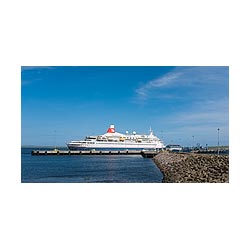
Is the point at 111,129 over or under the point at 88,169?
over

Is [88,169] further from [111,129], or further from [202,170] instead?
[202,170]

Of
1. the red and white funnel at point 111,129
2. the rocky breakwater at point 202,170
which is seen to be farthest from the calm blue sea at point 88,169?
the red and white funnel at point 111,129

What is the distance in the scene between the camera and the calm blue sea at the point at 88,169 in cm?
946

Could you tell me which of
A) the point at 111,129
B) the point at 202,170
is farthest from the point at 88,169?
the point at 202,170

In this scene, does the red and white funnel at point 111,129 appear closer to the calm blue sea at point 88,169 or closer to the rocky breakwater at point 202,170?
the calm blue sea at point 88,169

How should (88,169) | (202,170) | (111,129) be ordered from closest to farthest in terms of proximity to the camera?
(111,129), (202,170), (88,169)

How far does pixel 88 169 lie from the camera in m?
11.8

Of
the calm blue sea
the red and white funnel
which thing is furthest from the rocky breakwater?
the red and white funnel
